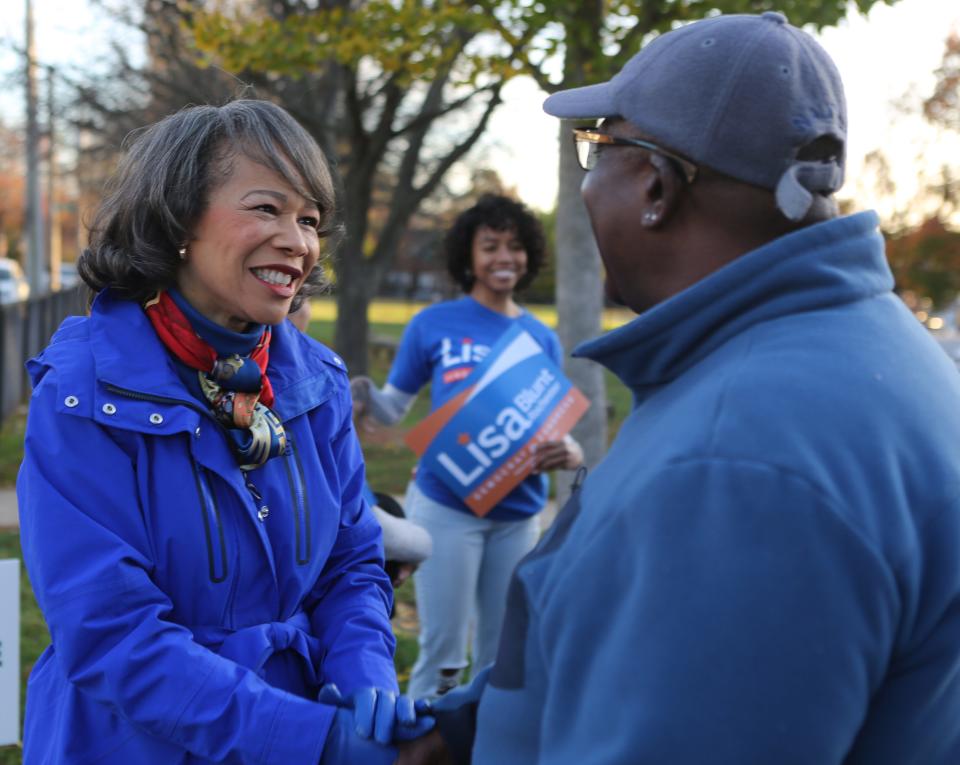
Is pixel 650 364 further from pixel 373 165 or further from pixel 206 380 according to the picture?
pixel 373 165

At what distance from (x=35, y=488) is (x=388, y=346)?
776 inches

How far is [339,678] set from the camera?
223cm

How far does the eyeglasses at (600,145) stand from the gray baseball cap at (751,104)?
16 mm

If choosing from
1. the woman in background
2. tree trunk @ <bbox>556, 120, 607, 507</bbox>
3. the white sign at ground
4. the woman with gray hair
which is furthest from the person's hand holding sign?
the woman with gray hair

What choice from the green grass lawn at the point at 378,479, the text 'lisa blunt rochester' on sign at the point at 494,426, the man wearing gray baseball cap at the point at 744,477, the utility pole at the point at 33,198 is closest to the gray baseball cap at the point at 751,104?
the man wearing gray baseball cap at the point at 744,477

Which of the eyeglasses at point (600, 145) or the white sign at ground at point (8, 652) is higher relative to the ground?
the eyeglasses at point (600, 145)

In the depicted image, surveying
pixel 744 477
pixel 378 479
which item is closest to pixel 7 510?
pixel 378 479

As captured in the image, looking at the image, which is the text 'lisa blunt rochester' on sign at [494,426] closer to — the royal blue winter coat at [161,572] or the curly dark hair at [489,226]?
the curly dark hair at [489,226]

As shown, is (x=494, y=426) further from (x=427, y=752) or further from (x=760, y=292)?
(x=760, y=292)

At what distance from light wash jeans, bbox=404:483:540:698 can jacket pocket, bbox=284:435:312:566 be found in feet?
7.66

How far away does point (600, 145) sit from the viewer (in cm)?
156

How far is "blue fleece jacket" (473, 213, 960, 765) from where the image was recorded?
1.18 metres

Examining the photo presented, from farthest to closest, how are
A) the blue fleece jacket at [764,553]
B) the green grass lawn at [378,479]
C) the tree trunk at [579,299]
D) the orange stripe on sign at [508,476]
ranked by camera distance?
1. the tree trunk at [579,299]
2. the green grass lawn at [378,479]
3. the orange stripe on sign at [508,476]
4. the blue fleece jacket at [764,553]

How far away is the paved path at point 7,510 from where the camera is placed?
8.55m
